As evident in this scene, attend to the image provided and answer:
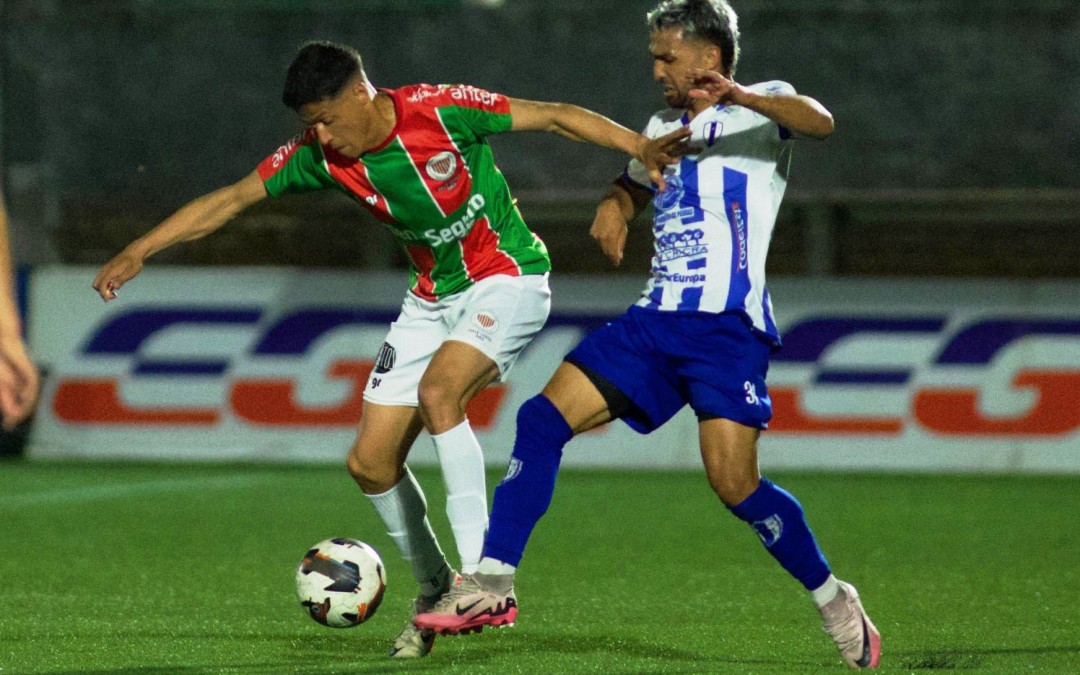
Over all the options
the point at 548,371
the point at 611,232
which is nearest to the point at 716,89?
the point at 611,232

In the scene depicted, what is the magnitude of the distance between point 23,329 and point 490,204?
8.08 meters

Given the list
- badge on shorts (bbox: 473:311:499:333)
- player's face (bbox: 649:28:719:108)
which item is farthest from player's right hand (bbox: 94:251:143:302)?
player's face (bbox: 649:28:719:108)

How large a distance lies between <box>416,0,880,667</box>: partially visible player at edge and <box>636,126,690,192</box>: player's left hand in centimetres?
5

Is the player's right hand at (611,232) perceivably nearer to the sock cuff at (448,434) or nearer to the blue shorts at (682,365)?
the blue shorts at (682,365)

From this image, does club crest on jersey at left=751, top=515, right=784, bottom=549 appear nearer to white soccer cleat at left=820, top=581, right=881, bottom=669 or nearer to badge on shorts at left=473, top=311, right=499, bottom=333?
white soccer cleat at left=820, top=581, right=881, bottom=669

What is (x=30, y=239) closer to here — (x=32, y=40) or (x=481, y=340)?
(x=32, y=40)

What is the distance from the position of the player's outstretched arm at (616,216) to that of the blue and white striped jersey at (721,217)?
12 cm

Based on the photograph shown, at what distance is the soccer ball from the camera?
5.46 meters

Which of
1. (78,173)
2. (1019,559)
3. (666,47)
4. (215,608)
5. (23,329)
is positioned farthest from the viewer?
(78,173)

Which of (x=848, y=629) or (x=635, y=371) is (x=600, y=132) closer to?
(x=635, y=371)

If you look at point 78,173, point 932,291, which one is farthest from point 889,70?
point 78,173

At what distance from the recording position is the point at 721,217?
17.1ft

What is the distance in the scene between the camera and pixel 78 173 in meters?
14.0

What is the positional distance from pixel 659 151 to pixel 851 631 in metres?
1.43
